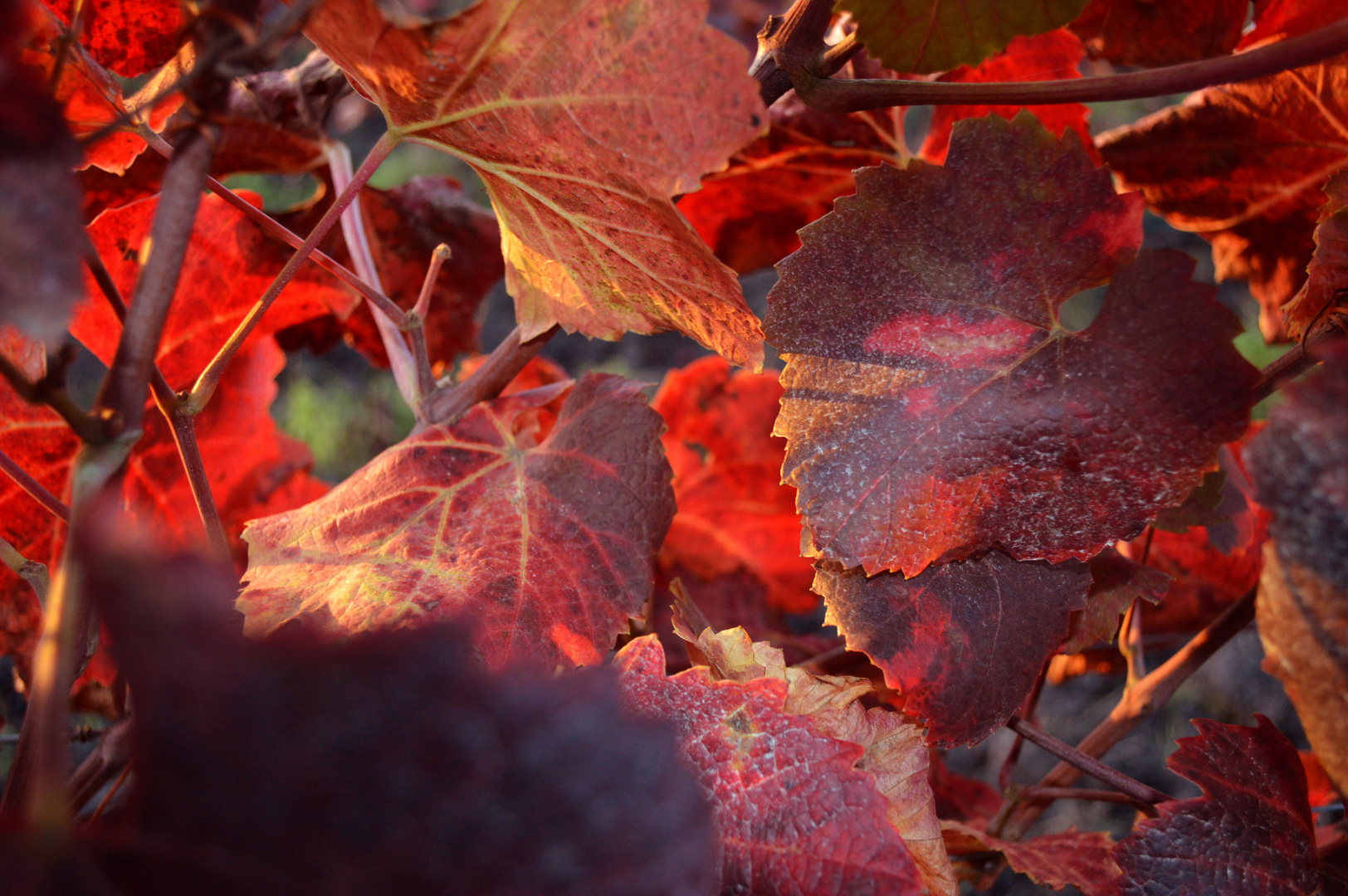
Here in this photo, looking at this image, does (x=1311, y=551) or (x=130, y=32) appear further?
(x=130, y=32)

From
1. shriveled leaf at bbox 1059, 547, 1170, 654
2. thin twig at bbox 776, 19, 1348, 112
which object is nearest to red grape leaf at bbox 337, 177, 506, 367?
thin twig at bbox 776, 19, 1348, 112

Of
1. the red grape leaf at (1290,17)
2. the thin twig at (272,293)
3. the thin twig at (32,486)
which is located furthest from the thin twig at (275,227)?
the red grape leaf at (1290,17)

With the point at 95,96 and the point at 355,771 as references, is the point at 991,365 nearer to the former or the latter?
the point at 355,771

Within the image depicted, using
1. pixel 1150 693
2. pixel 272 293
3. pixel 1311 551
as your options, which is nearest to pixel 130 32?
pixel 272 293

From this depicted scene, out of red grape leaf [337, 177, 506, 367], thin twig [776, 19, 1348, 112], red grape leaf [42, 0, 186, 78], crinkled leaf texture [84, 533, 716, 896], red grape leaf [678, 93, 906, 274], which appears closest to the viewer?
crinkled leaf texture [84, 533, 716, 896]

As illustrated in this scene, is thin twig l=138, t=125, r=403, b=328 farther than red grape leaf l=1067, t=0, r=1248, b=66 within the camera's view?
No

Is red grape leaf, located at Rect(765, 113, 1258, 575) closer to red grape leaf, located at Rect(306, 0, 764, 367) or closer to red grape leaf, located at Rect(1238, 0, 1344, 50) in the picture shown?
red grape leaf, located at Rect(306, 0, 764, 367)
